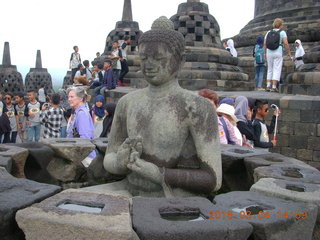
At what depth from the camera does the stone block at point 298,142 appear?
7.14m

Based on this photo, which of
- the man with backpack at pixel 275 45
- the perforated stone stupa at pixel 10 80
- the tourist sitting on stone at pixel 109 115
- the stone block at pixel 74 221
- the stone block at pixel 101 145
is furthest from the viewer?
the perforated stone stupa at pixel 10 80

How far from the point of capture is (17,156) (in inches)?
124

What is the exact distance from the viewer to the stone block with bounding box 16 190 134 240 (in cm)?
162

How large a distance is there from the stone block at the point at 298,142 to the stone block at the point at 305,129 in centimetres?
8

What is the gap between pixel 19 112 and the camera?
27.9 ft

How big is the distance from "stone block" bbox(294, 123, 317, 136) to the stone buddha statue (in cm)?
513

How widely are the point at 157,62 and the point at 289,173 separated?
1.33 meters

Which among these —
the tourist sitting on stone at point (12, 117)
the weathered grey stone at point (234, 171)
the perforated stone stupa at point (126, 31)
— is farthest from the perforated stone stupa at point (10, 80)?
the weathered grey stone at point (234, 171)

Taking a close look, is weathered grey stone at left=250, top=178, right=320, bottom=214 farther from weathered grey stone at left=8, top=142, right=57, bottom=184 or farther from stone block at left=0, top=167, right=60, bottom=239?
weathered grey stone at left=8, top=142, right=57, bottom=184

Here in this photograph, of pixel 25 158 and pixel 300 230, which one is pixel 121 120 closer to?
pixel 25 158

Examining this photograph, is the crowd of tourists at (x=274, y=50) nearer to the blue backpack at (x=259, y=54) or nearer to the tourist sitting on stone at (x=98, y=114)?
the blue backpack at (x=259, y=54)

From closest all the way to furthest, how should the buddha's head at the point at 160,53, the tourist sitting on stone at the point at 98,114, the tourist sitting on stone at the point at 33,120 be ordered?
the buddha's head at the point at 160,53
the tourist sitting on stone at the point at 98,114
the tourist sitting on stone at the point at 33,120

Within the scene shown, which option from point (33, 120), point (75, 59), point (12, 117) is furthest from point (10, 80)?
point (33, 120)

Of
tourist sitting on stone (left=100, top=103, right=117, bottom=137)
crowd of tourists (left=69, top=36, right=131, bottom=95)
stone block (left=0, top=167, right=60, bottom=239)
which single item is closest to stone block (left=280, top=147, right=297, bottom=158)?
tourist sitting on stone (left=100, top=103, right=117, bottom=137)
